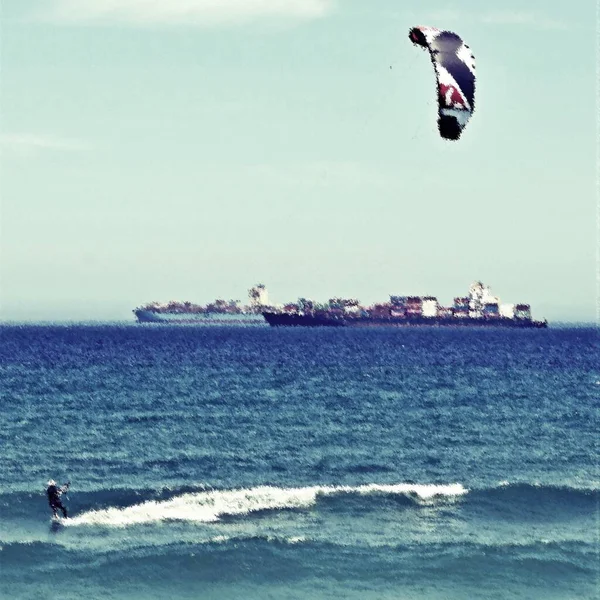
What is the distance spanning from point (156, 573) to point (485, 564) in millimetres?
10293

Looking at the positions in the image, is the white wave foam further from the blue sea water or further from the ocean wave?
the ocean wave

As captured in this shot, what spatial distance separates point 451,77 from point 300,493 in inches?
726

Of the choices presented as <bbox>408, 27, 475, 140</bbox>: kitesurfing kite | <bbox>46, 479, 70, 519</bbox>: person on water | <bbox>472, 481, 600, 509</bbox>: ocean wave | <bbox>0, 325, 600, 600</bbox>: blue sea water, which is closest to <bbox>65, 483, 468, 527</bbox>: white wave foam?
<bbox>0, 325, 600, 600</bbox>: blue sea water

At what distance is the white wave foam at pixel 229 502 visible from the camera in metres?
34.3

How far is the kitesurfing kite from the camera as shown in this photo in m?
27.6

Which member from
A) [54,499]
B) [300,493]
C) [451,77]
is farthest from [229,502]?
[451,77]

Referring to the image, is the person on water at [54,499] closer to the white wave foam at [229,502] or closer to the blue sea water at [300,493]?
the blue sea water at [300,493]

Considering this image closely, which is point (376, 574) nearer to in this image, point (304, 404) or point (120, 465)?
point (120, 465)

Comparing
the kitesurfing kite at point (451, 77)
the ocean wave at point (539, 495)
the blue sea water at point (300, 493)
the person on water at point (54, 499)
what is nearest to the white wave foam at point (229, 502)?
the blue sea water at point (300, 493)

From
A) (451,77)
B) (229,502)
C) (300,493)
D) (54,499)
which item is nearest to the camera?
(451,77)

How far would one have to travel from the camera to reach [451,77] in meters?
28.2

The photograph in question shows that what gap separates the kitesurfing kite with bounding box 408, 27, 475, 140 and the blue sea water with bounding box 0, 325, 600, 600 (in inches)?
541

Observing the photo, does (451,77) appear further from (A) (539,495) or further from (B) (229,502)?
(A) (539,495)

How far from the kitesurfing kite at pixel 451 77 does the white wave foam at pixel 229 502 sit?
1642 centimetres
